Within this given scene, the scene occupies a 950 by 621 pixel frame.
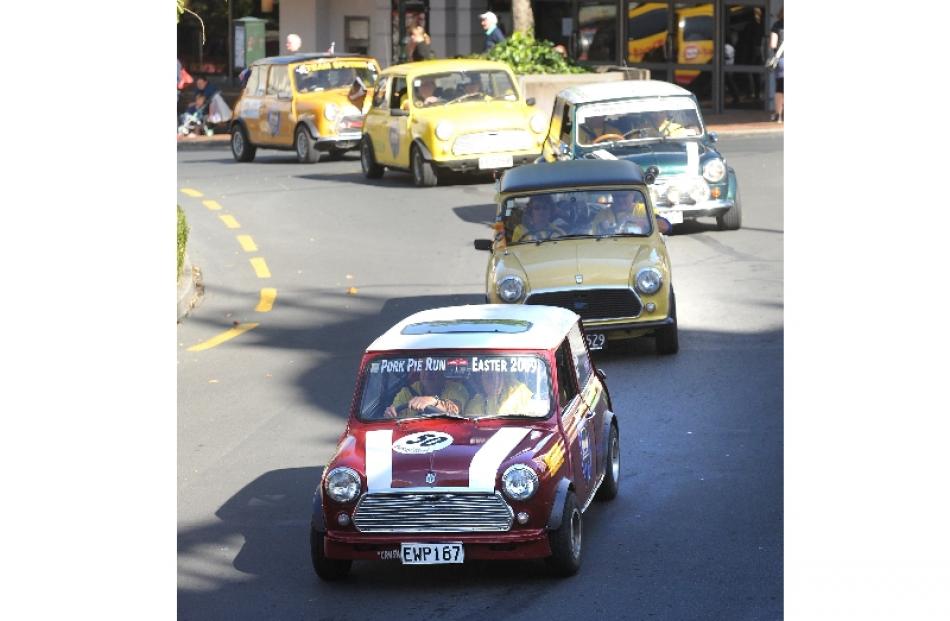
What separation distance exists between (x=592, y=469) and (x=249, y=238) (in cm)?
1293

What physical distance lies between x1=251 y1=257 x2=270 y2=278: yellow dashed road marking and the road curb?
2.20 ft

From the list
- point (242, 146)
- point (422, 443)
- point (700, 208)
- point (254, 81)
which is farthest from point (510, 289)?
point (242, 146)

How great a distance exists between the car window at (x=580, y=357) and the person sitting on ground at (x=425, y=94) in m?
15.5

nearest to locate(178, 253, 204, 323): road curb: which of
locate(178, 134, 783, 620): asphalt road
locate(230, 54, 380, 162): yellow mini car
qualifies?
locate(178, 134, 783, 620): asphalt road

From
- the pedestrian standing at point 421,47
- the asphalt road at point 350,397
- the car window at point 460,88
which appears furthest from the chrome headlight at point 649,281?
the pedestrian standing at point 421,47

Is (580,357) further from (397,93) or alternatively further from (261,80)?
(261,80)

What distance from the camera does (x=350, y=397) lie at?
14883mm

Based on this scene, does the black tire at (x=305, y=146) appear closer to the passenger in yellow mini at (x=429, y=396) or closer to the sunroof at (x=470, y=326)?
the sunroof at (x=470, y=326)

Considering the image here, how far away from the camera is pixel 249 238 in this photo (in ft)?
76.9

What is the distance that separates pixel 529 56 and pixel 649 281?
56.6 feet

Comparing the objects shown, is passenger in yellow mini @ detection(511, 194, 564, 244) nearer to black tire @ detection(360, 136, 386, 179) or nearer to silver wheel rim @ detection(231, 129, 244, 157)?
black tire @ detection(360, 136, 386, 179)

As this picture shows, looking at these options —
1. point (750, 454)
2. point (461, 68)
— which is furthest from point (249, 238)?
point (750, 454)

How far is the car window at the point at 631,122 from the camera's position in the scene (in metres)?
22.3
